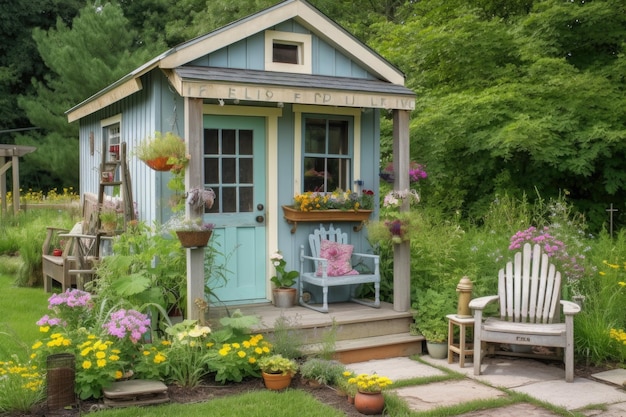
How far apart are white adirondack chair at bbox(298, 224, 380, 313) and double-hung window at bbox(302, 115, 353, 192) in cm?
55

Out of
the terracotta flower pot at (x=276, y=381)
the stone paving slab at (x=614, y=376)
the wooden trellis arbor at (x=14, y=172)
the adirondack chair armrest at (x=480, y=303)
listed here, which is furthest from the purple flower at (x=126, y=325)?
the wooden trellis arbor at (x=14, y=172)

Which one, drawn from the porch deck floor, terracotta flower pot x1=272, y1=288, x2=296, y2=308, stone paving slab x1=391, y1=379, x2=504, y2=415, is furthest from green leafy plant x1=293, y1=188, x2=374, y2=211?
stone paving slab x1=391, y1=379, x2=504, y2=415

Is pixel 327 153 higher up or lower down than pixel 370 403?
higher up

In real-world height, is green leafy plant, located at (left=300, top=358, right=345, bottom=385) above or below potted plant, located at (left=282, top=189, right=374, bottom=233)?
below

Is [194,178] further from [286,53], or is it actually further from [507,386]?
[507,386]

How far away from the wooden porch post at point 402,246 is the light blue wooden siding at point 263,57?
35.7 inches

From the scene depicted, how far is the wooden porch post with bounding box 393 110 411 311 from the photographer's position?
651 cm

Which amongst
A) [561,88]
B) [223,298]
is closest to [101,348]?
[223,298]

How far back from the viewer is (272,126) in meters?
6.76

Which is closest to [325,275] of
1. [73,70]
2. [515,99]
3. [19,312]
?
[19,312]

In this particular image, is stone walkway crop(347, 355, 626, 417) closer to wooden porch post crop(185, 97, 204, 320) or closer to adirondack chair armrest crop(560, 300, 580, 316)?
adirondack chair armrest crop(560, 300, 580, 316)

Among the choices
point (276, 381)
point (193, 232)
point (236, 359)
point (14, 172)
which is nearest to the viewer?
point (276, 381)

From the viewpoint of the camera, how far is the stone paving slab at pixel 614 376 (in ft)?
17.0

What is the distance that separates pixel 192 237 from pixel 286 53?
2540 mm
